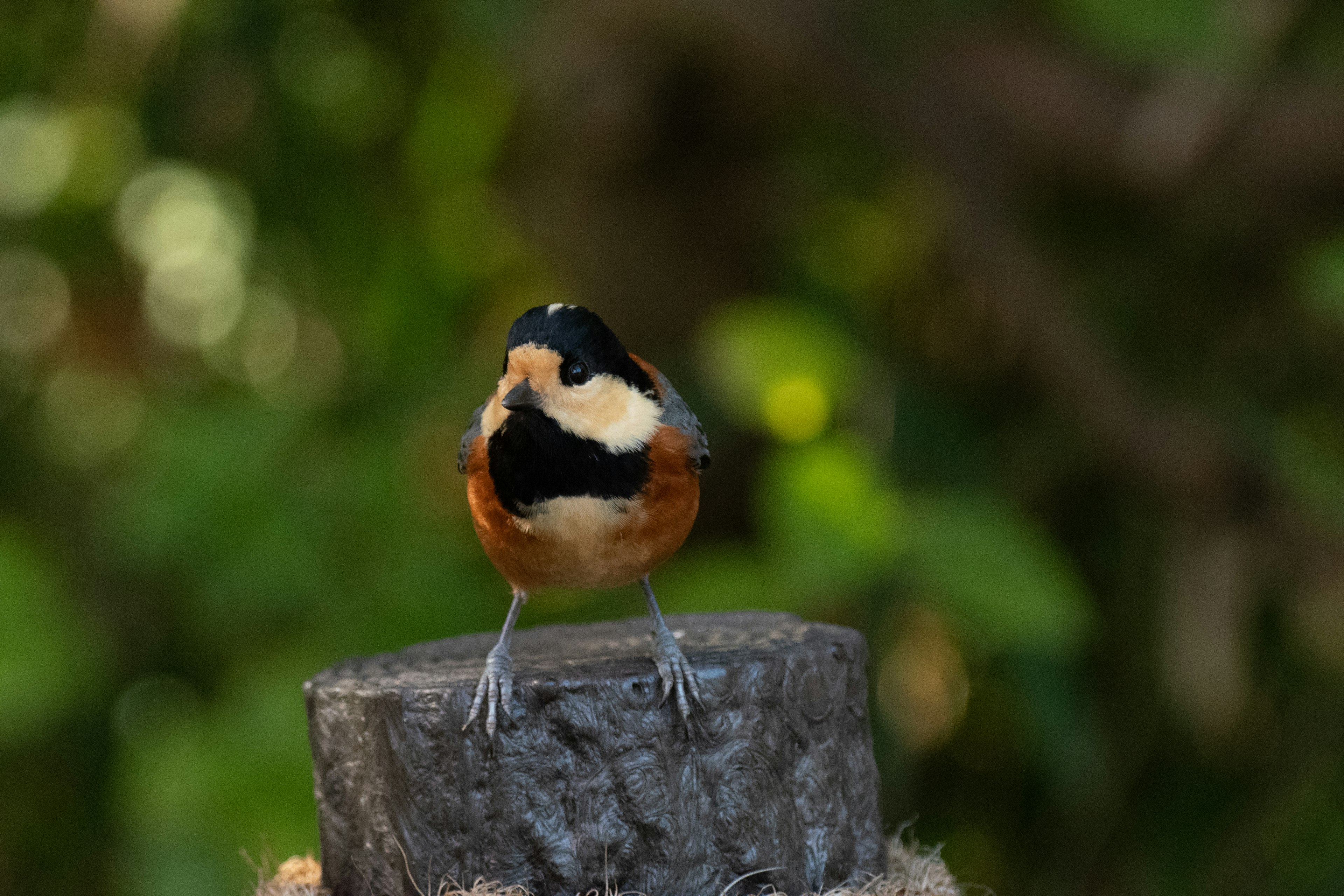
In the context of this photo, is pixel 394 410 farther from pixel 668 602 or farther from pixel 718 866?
pixel 718 866

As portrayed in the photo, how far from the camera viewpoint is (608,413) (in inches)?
68.9

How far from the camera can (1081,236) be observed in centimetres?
425

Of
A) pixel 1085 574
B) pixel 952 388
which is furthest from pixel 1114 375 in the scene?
pixel 1085 574

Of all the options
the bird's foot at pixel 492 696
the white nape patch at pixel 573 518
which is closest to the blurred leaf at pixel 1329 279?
the white nape patch at pixel 573 518

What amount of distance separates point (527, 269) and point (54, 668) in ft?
6.68

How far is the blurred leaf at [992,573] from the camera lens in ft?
8.79

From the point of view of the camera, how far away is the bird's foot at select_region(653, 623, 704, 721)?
1604 millimetres

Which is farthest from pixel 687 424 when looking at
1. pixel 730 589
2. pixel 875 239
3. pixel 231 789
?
pixel 875 239

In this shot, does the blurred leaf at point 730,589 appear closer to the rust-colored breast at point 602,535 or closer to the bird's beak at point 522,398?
the rust-colored breast at point 602,535

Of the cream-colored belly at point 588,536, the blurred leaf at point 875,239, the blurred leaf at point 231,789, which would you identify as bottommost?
the blurred leaf at point 231,789

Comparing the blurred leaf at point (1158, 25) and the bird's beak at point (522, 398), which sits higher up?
the blurred leaf at point (1158, 25)

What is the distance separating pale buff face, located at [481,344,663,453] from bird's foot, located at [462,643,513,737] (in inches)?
12.9

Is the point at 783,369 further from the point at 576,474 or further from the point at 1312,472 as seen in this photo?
the point at 1312,472

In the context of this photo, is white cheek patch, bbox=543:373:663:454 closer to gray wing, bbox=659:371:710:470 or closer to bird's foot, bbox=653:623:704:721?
gray wing, bbox=659:371:710:470
